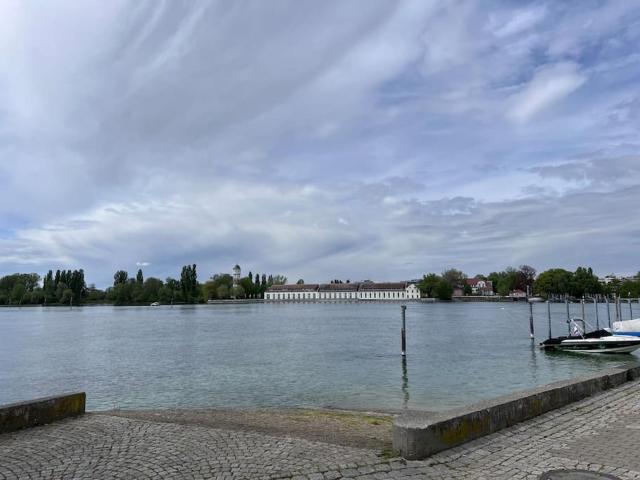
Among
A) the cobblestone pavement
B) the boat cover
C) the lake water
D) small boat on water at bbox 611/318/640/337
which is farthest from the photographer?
the boat cover

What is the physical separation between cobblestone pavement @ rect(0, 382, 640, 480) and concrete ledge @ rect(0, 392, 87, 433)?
0.26 meters

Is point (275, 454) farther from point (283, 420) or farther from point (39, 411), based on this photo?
point (283, 420)

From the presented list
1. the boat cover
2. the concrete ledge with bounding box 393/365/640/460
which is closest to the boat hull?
the boat cover

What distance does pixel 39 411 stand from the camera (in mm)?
10109

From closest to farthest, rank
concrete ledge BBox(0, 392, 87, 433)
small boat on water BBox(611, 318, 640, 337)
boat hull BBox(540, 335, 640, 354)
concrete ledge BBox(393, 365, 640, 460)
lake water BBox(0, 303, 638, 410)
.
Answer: concrete ledge BBox(393, 365, 640, 460) → concrete ledge BBox(0, 392, 87, 433) → lake water BBox(0, 303, 638, 410) → boat hull BBox(540, 335, 640, 354) → small boat on water BBox(611, 318, 640, 337)

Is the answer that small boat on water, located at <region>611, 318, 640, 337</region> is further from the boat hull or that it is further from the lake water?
the lake water

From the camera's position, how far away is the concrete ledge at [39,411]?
9.59m

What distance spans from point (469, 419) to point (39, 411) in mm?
8285

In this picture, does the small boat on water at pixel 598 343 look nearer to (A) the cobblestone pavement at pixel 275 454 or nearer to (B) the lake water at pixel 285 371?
(B) the lake water at pixel 285 371

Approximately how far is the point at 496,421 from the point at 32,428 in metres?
8.84

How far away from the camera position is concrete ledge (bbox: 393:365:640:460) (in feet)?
25.1

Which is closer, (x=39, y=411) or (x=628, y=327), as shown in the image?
(x=39, y=411)

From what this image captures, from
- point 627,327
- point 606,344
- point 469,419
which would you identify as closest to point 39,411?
point 469,419

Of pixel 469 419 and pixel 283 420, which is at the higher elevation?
pixel 469 419
